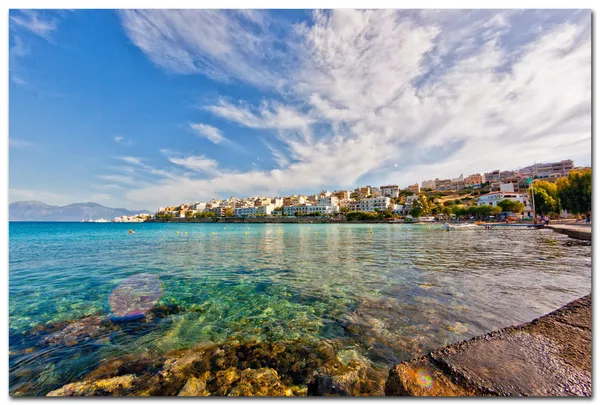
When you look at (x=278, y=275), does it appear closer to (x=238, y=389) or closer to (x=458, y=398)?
(x=238, y=389)

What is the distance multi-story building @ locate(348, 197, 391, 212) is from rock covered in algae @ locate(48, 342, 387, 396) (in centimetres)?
10359

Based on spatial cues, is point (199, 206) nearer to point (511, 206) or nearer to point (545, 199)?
point (511, 206)

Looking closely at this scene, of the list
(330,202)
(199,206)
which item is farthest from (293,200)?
(199,206)

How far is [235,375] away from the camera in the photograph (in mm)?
3299

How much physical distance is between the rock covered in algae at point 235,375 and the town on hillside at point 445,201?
41700 millimetres

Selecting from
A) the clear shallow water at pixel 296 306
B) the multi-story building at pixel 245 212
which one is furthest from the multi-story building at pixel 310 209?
the clear shallow water at pixel 296 306

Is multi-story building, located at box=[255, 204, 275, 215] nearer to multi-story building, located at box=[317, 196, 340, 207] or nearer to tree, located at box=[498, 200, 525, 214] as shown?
multi-story building, located at box=[317, 196, 340, 207]

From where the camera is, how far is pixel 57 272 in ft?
37.0

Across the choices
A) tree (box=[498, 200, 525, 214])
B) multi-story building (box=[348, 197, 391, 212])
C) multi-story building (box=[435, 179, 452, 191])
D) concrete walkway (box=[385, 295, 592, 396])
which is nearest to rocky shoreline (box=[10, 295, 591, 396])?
concrete walkway (box=[385, 295, 592, 396])

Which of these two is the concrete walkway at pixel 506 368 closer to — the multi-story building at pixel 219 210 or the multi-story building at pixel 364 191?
the multi-story building at pixel 364 191

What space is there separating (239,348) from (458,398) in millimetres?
2981

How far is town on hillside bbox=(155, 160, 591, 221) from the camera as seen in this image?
64000 millimetres

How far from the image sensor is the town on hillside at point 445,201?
210 feet

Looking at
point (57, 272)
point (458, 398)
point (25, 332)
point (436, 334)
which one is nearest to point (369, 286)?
point (436, 334)
